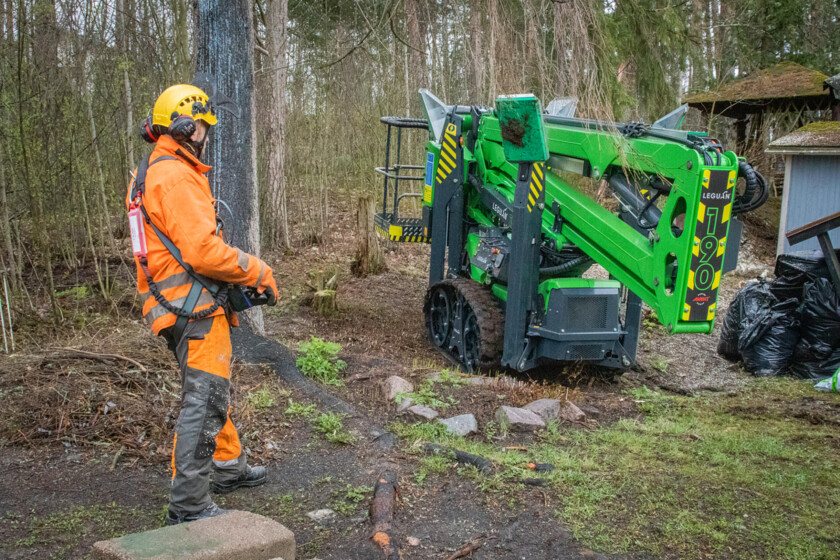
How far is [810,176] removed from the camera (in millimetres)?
11953

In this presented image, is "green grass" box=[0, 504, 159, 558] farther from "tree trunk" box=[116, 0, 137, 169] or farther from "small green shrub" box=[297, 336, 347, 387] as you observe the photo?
"tree trunk" box=[116, 0, 137, 169]

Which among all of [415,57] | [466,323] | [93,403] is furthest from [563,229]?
[415,57]

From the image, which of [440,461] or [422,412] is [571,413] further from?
[440,461]

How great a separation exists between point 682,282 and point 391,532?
2.83 metres

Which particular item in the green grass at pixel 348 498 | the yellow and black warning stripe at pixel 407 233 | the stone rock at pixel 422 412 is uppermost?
the yellow and black warning stripe at pixel 407 233

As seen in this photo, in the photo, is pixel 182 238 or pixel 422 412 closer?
pixel 182 238

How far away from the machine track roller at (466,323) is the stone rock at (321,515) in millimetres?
3274

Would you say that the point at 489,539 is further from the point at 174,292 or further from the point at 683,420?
the point at 683,420

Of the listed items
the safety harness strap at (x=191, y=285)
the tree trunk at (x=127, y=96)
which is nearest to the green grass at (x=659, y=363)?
the safety harness strap at (x=191, y=285)

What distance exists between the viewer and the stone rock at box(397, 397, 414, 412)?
5676mm

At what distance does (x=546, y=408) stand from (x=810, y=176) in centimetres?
854

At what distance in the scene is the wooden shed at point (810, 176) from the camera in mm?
11609

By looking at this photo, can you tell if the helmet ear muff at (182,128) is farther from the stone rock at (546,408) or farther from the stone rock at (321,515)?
the stone rock at (546,408)

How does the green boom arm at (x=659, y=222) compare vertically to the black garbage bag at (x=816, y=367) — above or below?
above
